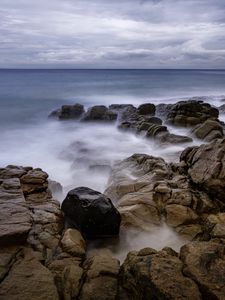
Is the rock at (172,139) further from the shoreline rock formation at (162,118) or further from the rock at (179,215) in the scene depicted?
the rock at (179,215)

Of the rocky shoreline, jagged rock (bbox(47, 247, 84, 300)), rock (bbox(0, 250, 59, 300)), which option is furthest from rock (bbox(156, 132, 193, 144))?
rock (bbox(0, 250, 59, 300))

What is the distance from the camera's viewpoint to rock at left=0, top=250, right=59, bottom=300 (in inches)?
155

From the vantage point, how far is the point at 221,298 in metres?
3.58

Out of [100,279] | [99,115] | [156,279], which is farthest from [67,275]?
[99,115]

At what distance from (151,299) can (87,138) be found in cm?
1237

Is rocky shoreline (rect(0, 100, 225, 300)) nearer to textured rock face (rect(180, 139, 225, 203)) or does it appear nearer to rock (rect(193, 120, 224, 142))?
textured rock face (rect(180, 139, 225, 203))

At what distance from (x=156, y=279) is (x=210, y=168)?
3.70 meters

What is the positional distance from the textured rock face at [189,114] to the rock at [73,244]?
40.4 ft

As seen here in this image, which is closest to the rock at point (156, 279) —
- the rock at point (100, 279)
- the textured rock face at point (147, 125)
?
the rock at point (100, 279)

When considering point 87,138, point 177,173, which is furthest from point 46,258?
point 87,138

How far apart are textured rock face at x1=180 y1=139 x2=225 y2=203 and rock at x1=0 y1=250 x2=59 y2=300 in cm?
379

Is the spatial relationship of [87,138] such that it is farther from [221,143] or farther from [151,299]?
[151,299]

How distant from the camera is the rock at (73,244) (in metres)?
5.12

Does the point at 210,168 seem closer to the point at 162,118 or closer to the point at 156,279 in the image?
the point at 156,279
